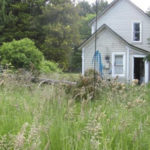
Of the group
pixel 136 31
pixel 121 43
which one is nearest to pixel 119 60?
pixel 121 43

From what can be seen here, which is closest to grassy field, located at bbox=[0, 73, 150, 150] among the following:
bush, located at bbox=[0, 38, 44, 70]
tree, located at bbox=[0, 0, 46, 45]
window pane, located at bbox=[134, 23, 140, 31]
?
bush, located at bbox=[0, 38, 44, 70]

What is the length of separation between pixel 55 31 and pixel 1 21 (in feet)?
18.4

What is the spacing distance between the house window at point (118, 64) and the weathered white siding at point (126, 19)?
1474 mm

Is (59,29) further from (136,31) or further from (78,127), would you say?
(78,127)

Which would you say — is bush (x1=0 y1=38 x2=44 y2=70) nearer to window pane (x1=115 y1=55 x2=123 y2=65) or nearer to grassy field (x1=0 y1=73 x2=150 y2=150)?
window pane (x1=115 y1=55 x2=123 y2=65)

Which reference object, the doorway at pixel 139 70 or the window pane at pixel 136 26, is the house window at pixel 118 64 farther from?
the window pane at pixel 136 26

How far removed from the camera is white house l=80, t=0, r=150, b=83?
13.8 metres

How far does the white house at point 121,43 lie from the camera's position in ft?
45.4


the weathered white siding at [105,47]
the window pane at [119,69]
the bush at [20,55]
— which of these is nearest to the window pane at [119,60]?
the window pane at [119,69]

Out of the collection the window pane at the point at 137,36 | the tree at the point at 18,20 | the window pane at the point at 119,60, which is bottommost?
the window pane at the point at 119,60

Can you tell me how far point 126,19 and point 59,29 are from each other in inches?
311

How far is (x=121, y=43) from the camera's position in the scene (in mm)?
13930

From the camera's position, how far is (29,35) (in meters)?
23.3

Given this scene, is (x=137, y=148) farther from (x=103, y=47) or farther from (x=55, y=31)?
(x=55, y=31)
